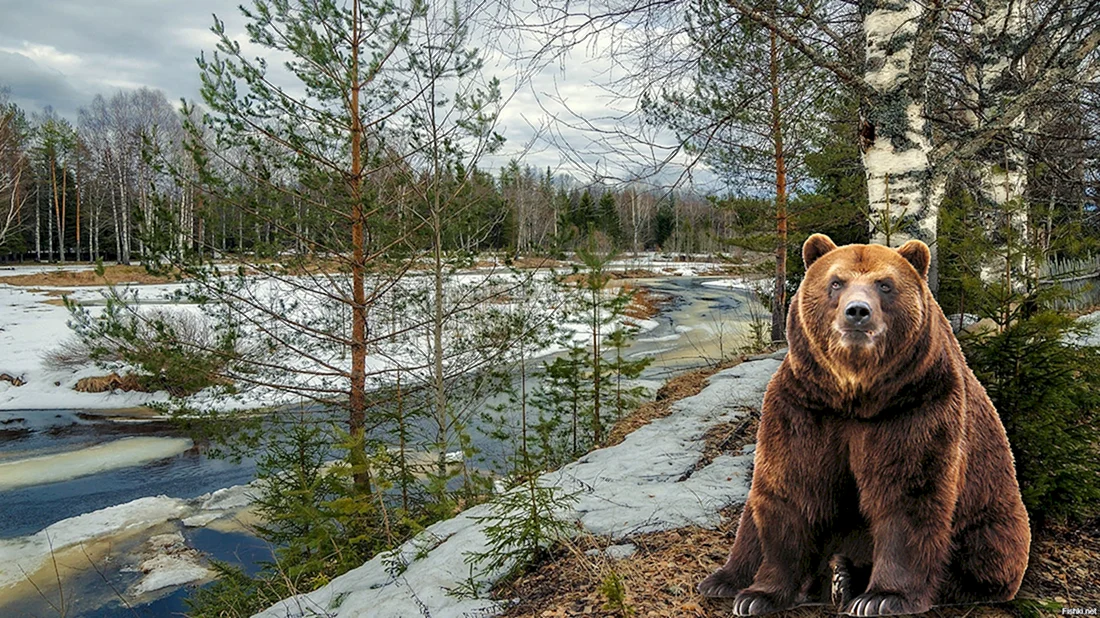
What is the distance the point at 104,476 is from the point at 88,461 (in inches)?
42.2

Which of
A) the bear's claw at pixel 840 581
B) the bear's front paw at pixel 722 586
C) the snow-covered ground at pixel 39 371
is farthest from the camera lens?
the snow-covered ground at pixel 39 371

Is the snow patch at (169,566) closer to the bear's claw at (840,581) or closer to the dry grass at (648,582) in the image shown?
the dry grass at (648,582)

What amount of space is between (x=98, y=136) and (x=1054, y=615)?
1713 inches

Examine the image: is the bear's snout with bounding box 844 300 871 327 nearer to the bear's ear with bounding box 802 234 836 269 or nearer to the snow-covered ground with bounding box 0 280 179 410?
the bear's ear with bounding box 802 234 836 269

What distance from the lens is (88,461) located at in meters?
11.5

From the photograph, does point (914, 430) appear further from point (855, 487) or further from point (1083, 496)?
point (1083, 496)

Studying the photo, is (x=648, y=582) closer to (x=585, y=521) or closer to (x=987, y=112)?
(x=585, y=521)

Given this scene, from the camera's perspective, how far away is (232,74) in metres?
6.17

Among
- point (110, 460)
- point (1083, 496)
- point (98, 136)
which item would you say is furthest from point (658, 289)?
point (98, 136)

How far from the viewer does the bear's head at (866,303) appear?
132 cm

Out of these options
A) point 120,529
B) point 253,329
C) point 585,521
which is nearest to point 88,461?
point 120,529

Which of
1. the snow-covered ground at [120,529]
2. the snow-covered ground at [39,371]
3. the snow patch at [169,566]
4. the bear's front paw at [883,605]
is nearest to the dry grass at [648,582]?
the bear's front paw at [883,605]

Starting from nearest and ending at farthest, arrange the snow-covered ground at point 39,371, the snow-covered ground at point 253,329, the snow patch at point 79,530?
the snow-covered ground at point 253,329 → the snow patch at point 79,530 → the snow-covered ground at point 39,371

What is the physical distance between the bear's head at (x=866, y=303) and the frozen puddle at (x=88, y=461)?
13.5m
